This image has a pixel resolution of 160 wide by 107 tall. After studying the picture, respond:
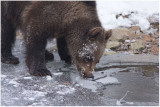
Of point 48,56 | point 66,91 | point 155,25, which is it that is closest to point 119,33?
point 155,25

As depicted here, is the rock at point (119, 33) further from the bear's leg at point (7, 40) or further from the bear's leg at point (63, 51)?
the bear's leg at point (7, 40)

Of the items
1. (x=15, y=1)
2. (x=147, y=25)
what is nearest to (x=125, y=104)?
(x=15, y=1)

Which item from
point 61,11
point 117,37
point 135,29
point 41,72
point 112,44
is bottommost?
point 41,72

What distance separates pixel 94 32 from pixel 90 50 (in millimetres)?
319

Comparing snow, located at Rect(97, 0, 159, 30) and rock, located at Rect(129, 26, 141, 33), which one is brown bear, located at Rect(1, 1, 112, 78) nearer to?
rock, located at Rect(129, 26, 141, 33)

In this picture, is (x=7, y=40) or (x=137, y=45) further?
(x=137, y=45)

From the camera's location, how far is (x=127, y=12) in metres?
8.91

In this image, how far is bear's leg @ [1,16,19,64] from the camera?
248 inches

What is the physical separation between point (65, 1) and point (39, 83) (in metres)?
1.52

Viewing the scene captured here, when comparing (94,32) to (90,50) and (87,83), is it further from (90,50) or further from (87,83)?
(87,83)

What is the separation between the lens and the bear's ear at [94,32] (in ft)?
16.3

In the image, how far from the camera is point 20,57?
267 inches

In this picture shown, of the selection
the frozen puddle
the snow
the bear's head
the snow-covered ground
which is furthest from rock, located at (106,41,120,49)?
the bear's head

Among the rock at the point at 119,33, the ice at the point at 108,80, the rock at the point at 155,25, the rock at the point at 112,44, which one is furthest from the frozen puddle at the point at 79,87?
the rock at the point at 155,25
